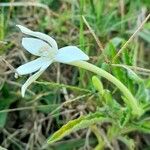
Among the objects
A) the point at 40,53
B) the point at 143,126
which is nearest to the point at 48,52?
the point at 40,53

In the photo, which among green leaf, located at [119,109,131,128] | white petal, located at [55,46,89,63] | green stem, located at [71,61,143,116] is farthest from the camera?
green leaf, located at [119,109,131,128]

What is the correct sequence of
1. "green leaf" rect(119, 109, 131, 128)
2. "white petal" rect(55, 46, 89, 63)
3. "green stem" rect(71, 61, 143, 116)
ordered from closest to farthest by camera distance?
"white petal" rect(55, 46, 89, 63) → "green stem" rect(71, 61, 143, 116) → "green leaf" rect(119, 109, 131, 128)

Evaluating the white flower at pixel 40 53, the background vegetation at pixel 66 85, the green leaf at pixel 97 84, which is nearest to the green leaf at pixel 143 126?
the background vegetation at pixel 66 85

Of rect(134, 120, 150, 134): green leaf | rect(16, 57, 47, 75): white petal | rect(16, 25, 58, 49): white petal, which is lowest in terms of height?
rect(134, 120, 150, 134): green leaf

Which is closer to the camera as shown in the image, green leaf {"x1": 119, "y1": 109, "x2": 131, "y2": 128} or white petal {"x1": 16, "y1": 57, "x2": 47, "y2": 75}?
white petal {"x1": 16, "y1": 57, "x2": 47, "y2": 75}

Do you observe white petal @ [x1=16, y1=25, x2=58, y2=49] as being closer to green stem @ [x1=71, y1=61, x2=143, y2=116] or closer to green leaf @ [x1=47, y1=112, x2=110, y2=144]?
green stem @ [x1=71, y1=61, x2=143, y2=116]

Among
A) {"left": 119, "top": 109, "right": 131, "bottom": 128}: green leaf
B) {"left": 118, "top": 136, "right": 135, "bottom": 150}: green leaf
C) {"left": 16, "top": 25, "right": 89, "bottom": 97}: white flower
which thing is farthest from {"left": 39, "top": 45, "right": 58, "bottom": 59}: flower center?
{"left": 118, "top": 136, "right": 135, "bottom": 150}: green leaf
